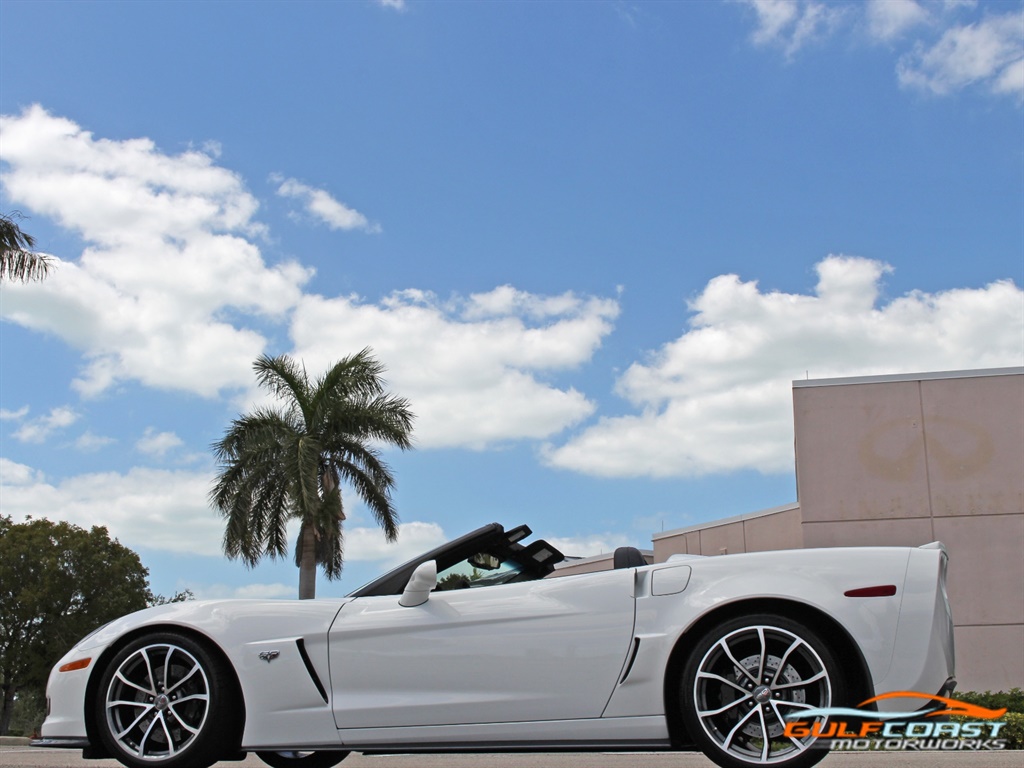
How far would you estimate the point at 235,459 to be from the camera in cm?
2458

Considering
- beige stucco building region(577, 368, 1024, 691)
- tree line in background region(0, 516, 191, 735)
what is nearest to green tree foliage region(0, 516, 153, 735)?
tree line in background region(0, 516, 191, 735)

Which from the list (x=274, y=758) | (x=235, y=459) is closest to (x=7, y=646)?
(x=235, y=459)

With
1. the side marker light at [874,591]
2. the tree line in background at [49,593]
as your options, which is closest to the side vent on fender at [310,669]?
the side marker light at [874,591]

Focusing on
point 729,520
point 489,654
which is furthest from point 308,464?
point 489,654

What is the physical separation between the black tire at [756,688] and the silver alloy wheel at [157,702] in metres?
2.14

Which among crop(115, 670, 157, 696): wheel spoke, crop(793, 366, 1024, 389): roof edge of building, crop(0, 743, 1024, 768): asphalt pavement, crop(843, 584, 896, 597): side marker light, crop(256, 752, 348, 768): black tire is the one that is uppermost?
crop(793, 366, 1024, 389): roof edge of building

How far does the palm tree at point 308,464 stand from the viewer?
23953 millimetres

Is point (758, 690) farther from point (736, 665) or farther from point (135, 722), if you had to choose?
point (135, 722)

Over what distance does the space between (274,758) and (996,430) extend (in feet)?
51.0

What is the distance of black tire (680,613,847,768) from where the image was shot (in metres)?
3.89

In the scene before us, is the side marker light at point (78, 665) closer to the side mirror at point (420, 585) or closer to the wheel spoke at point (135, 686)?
the wheel spoke at point (135, 686)

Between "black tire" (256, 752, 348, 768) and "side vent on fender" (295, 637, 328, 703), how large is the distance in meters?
1.10

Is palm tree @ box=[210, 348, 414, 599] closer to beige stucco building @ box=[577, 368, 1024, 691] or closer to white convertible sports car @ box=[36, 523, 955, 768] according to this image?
beige stucco building @ box=[577, 368, 1024, 691]

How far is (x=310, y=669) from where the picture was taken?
4.39m
